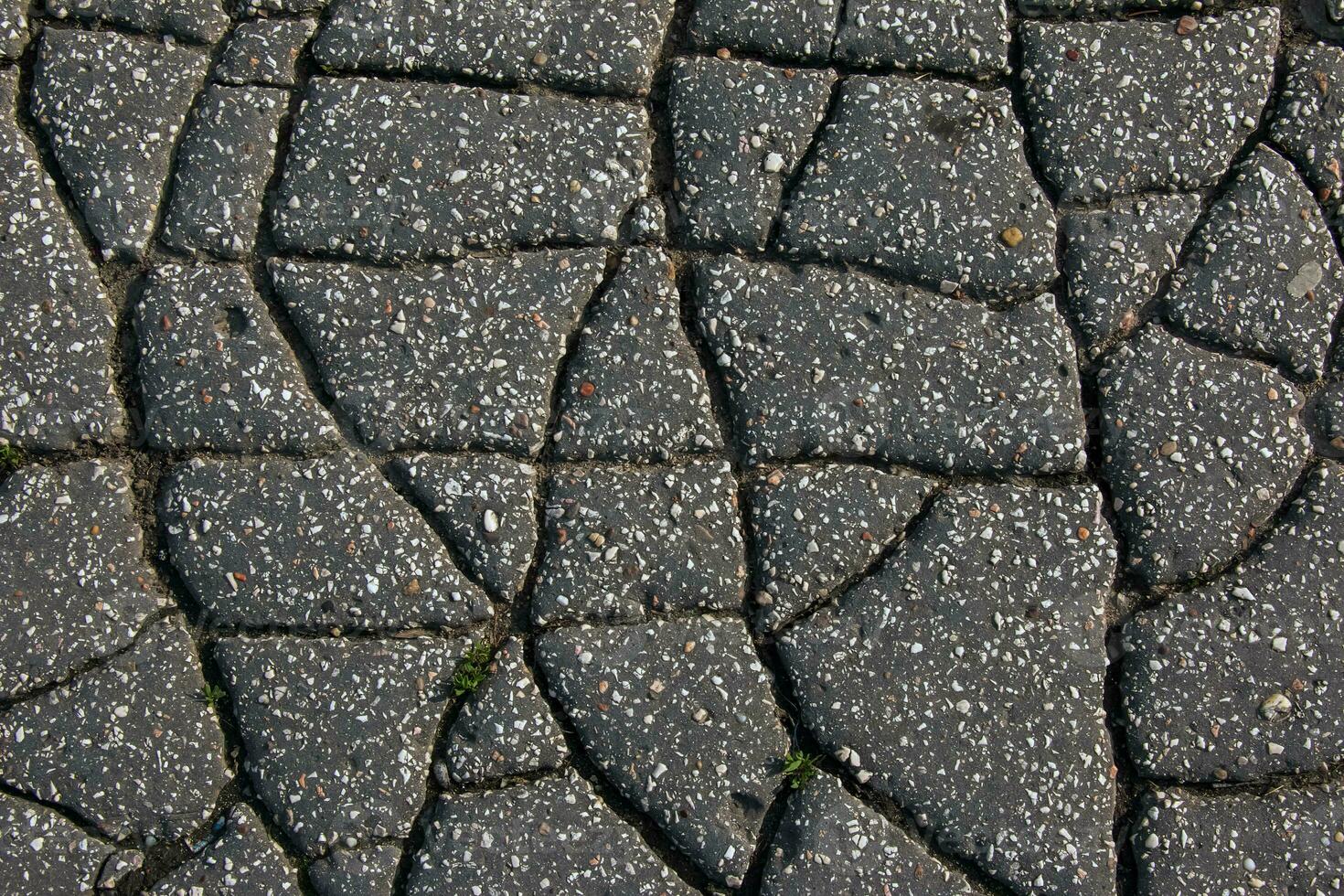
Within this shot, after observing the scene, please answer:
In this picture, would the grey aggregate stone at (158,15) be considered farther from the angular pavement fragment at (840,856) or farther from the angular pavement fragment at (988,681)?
the angular pavement fragment at (840,856)

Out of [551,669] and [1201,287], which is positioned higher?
[1201,287]

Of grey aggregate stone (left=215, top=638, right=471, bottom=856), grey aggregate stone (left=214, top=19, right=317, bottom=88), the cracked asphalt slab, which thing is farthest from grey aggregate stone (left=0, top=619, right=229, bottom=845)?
grey aggregate stone (left=214, top=19, right=317, bottom=88)

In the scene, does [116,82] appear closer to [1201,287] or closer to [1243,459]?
[1201,287]

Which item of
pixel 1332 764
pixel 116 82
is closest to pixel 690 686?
pixel 1332 764

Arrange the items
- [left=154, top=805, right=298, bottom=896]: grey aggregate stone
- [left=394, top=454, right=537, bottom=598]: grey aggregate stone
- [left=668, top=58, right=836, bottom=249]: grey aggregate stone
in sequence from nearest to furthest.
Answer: [left=154, top=805, right=298, bottom=896]: grey aggregate stone, [left=394, top=454, right=537, bottom=598]: grey aggregate stone, [left=668, top=58, right=836, bottom=249]: grey aggregate stone

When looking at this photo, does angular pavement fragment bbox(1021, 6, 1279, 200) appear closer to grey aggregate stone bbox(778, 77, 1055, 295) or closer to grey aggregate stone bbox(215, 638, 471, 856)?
grey aggregate stone bbox(778, 77, 1055, 295)
